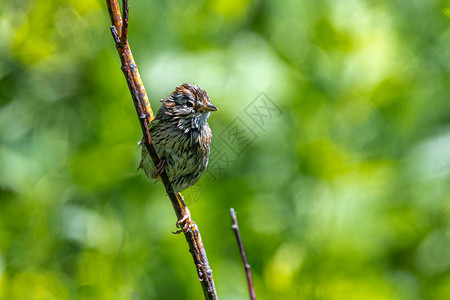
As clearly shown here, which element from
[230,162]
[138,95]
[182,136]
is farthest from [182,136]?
[230,162]

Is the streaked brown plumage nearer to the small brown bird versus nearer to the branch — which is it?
the small brown bird

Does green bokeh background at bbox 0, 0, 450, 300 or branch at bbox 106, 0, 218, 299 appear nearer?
branch at bbox 106, 0, 218, 299

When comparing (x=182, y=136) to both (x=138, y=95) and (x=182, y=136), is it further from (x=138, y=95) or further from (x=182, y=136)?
(x=138, y=95)

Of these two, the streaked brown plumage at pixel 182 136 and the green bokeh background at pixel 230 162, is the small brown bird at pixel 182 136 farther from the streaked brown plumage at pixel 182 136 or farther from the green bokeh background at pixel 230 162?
the green bokeh background at pixel 230 162

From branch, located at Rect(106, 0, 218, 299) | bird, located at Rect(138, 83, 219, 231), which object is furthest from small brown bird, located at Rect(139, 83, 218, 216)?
branch, located at Rect(106, 0, 218, 299)

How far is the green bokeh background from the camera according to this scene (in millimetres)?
3174

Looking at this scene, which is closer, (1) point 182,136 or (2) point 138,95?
(2) point 138,95

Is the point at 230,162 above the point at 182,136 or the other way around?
above

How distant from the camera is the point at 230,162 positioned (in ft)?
11.8

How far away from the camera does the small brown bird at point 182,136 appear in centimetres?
243

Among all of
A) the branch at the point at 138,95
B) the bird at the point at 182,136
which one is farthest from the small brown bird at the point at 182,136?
the branch at the point at 138,95

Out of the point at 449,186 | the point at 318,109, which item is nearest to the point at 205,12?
the point at 318,109

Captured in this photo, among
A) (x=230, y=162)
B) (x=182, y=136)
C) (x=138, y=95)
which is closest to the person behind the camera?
(x=138, y=95)

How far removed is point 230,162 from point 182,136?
116 cm
